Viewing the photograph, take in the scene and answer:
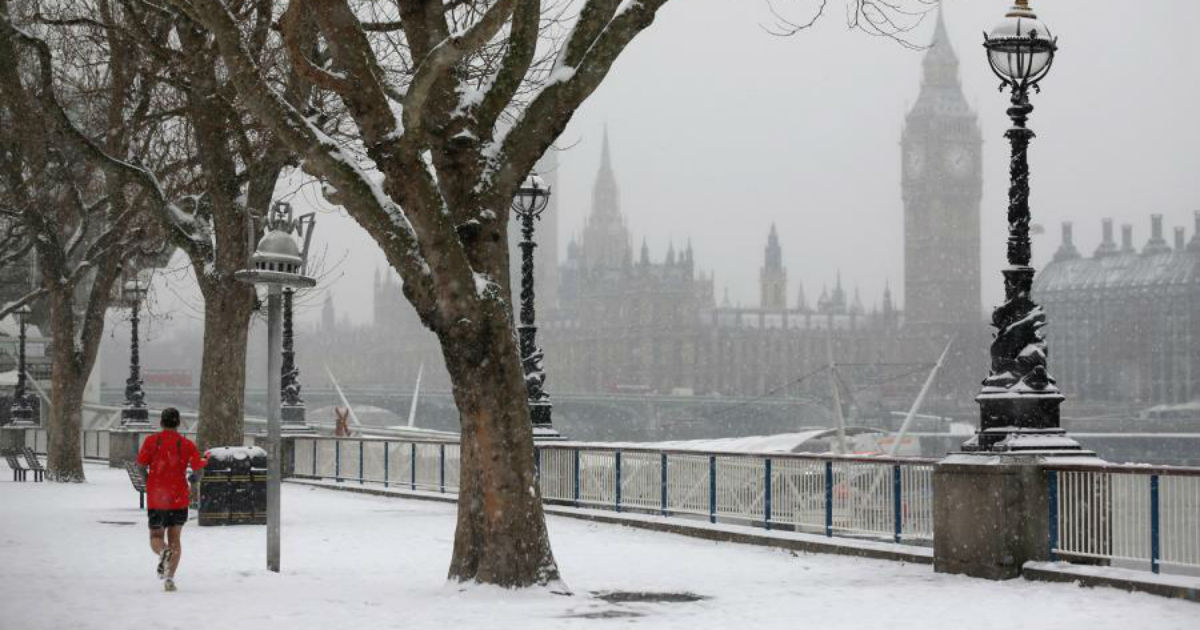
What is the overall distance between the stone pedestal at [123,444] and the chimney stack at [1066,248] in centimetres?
16162

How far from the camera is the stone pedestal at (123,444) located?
37.0 metres

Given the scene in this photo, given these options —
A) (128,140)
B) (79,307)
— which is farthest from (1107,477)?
(79,307)

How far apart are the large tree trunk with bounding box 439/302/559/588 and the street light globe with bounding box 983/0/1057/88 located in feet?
17.9

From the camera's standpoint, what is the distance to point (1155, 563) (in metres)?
12.8

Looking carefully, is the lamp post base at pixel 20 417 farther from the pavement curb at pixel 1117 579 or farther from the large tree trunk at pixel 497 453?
the pavement curb at pixel 1117 579

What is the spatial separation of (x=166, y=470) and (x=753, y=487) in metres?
8.06

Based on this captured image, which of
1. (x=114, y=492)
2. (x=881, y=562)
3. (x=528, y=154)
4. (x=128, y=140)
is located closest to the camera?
(x=528, y=154)

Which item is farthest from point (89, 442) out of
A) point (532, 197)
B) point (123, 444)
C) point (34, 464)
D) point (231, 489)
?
point (532, 197)

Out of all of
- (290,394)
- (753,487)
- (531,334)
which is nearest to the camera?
(753,487)

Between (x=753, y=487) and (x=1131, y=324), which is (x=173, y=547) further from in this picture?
(x=1131, y=324)

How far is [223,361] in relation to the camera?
2056cm

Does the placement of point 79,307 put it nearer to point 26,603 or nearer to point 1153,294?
point 26,603

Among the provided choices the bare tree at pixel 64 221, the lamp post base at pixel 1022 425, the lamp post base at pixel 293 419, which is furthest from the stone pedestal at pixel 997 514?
the lamp post base at pixel 293 419

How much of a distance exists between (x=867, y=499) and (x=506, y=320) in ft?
20.0
